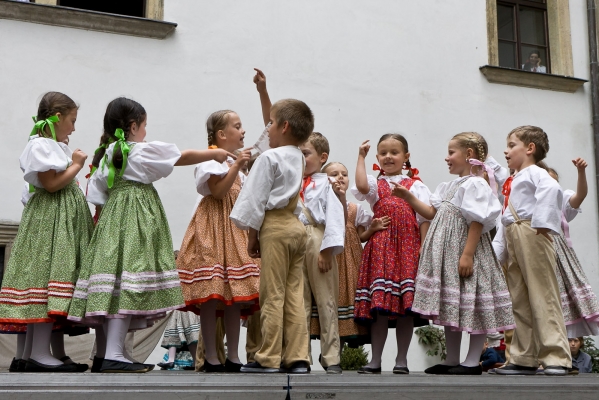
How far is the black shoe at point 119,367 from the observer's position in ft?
13.7

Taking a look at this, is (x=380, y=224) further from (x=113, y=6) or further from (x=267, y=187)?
(x=113, y=6)

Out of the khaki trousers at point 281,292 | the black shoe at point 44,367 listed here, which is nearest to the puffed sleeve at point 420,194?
the khaki trousers at point 281,292

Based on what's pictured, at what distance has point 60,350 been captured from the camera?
4.82 meters

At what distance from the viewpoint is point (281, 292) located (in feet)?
14.1

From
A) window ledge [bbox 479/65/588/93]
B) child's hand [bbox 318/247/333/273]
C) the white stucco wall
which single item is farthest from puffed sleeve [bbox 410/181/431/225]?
window ledge [bbox 479/65/588/93]

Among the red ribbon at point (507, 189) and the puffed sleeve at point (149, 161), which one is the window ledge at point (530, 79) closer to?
the red ribbon at point (507, 189)

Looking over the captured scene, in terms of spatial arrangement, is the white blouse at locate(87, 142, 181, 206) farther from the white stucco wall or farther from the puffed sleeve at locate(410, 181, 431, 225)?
the white stucco wall

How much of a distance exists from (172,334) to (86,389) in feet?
15.1

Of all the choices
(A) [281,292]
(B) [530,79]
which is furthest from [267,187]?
(B) [530,79]

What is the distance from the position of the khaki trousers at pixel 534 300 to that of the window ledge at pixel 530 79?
587 cm

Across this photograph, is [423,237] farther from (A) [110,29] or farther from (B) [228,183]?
(A) [110,29]

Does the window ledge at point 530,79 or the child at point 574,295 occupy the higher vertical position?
the window ledge at point 530,79

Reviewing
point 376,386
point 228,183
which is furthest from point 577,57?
point 376,386

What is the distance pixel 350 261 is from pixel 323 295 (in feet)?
2.18
